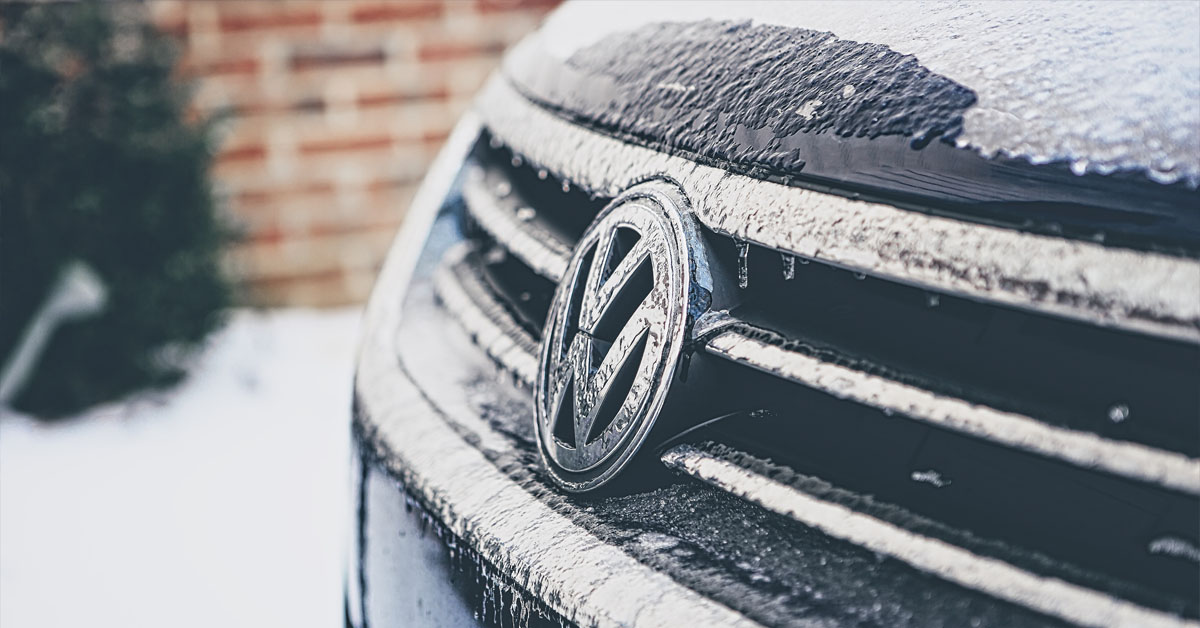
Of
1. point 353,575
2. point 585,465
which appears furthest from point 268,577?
point 585,465

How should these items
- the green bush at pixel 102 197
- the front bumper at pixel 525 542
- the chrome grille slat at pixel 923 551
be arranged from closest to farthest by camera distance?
the chrome grille slat at pixel 923 551
the front bumper at pixel 525 542
the green bush at pixel 102 197

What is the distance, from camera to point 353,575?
141 cm

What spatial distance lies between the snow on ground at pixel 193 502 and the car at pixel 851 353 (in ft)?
1.90

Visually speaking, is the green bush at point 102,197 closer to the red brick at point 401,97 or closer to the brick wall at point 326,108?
the brick wall at point 326,108

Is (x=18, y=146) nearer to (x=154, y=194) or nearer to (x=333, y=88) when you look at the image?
(x=154, y=194)

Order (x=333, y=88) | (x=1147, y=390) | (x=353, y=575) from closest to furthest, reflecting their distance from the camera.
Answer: (x=1147, y=390), (x=353, y=575), (x=333, y=88)

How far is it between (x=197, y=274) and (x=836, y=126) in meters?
3.13

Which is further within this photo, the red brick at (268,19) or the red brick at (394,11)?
the red brick at (394,11)

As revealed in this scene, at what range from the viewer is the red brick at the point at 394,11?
411 centimetres

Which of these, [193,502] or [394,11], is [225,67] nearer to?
[394,11]

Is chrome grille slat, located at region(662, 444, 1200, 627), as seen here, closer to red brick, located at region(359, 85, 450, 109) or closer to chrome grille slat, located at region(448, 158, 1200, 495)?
chrome grille slat, located at region(448, 158, 1200, 495)

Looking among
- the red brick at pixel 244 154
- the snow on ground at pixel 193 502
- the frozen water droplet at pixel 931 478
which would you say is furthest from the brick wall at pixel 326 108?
the frozen water droplet at pixel 931 478

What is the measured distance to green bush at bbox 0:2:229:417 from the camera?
336 centimetres

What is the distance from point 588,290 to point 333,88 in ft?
11.1
